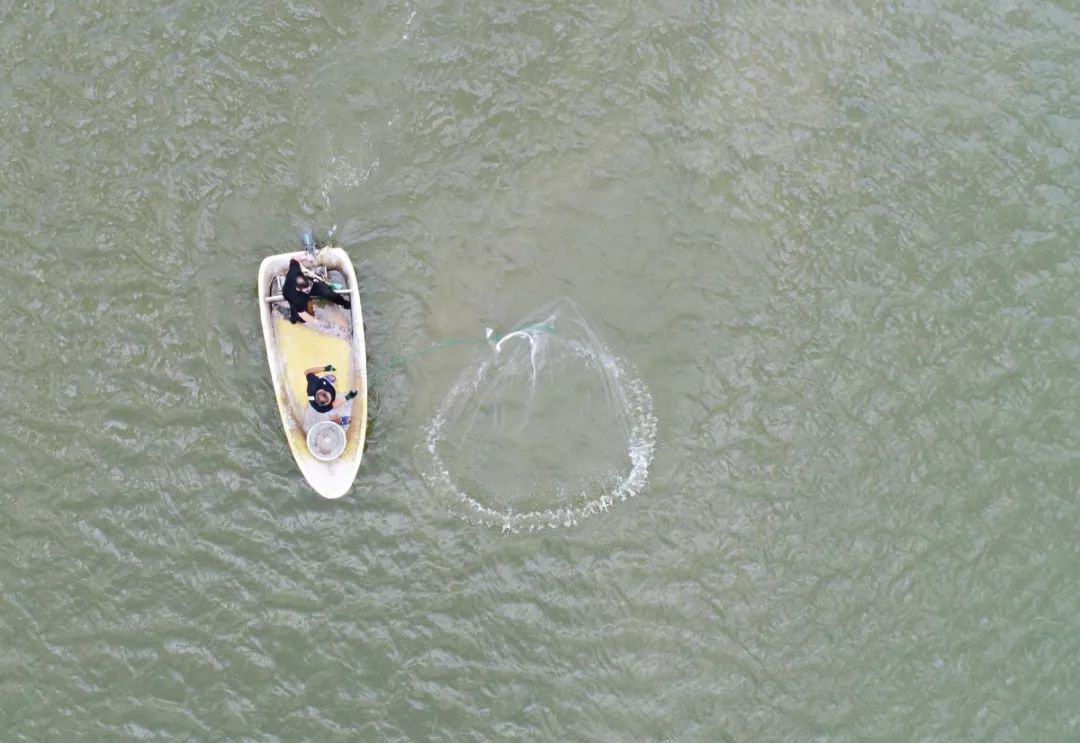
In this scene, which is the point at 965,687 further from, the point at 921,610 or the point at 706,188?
the point at 706,188

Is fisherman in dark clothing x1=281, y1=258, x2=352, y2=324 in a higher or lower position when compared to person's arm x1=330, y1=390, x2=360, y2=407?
higher

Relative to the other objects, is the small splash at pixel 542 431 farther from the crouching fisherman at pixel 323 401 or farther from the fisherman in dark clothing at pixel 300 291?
the fisherman in dark clothing at pixel 300 291

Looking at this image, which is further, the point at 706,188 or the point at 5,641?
the point at 706,188

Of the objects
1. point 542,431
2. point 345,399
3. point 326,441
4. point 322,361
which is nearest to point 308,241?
point 322,361

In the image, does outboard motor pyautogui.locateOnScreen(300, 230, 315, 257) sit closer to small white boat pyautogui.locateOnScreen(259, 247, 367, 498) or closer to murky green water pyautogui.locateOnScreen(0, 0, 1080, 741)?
small white boat pyautogui.locateOnScreen(259, 247, 367, 498)

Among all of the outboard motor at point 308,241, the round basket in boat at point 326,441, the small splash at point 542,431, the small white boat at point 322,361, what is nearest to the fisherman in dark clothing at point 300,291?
the small white boat at point 322,361

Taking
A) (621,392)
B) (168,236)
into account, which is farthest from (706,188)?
(168,236)

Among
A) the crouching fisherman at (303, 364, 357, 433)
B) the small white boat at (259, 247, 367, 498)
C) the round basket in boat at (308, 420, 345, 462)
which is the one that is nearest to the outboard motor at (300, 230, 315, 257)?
the small white boat at (259, 247, 367, 498)
